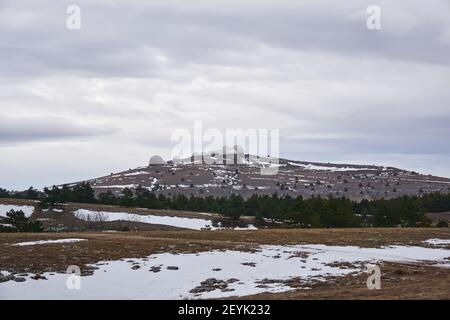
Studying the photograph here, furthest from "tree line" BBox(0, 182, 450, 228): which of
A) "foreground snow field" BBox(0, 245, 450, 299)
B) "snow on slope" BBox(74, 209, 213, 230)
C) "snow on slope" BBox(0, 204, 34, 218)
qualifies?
"foreground snow field" BBox(0, 245, 450, 299)

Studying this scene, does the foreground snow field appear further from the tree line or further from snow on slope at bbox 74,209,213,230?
snow on slope at bbox 74,209,213,230

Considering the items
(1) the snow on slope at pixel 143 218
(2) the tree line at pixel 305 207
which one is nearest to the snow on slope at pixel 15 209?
(2) the tree line at pixel 305 207

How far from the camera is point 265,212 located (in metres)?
75.1

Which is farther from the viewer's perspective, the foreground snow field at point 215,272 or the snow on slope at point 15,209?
the snow on slope at point 15,209

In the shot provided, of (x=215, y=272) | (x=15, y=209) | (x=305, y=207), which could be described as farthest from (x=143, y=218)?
(x=215, y=272)

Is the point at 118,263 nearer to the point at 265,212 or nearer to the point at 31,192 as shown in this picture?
the point at 265,212

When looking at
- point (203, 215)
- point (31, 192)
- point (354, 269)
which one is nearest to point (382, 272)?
point (354, 269)

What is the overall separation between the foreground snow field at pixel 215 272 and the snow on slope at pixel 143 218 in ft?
151

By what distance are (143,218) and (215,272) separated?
54965 mm

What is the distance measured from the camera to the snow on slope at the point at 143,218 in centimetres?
7719

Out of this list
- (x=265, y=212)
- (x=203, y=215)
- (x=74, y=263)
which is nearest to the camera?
(x=74, y=263)

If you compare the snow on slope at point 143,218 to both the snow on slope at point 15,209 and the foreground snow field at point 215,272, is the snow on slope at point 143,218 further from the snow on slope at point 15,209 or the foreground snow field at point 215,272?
the foreground snow field at point 215,272

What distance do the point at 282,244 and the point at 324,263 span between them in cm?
688

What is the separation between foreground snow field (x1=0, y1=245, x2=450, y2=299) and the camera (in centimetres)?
2103
